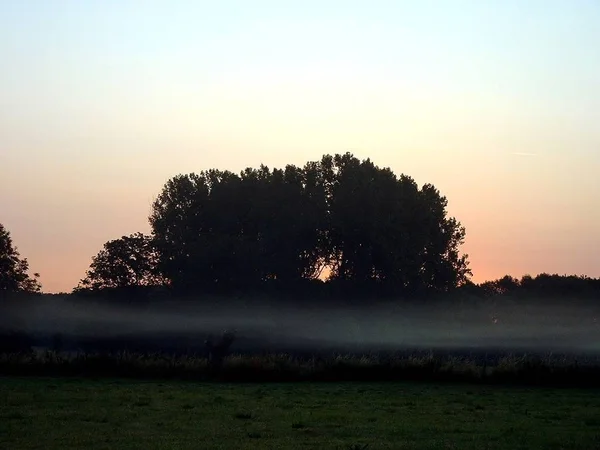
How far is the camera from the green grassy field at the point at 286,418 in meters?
15.8

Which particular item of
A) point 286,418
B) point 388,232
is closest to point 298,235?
point 388,232

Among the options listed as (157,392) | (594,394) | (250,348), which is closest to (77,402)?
(157,392)

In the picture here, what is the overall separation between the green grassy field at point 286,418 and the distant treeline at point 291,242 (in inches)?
1453

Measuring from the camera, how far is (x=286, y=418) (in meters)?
19.8

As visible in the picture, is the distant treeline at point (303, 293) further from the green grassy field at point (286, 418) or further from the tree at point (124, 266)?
the green grassy field at point (286, 418)

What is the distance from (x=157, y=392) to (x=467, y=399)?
32.4 ft

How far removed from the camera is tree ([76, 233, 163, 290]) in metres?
69.4

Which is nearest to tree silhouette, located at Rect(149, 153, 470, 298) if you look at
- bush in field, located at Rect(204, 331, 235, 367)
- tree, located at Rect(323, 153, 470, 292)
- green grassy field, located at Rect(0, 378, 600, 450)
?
tree, located at Rect(323, 153, 470, 292)

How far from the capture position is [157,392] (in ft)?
90.4

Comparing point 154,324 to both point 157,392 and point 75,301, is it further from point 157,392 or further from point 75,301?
point 157,392

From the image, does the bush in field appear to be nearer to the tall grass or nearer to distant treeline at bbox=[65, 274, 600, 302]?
distant treeline at bbox=[65, 274, 600, 302]

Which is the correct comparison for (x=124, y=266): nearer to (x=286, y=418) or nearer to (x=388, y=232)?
(x=388, y=232)

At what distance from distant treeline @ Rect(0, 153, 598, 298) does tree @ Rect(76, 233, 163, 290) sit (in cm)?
8

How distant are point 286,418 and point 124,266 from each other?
52.0 m
